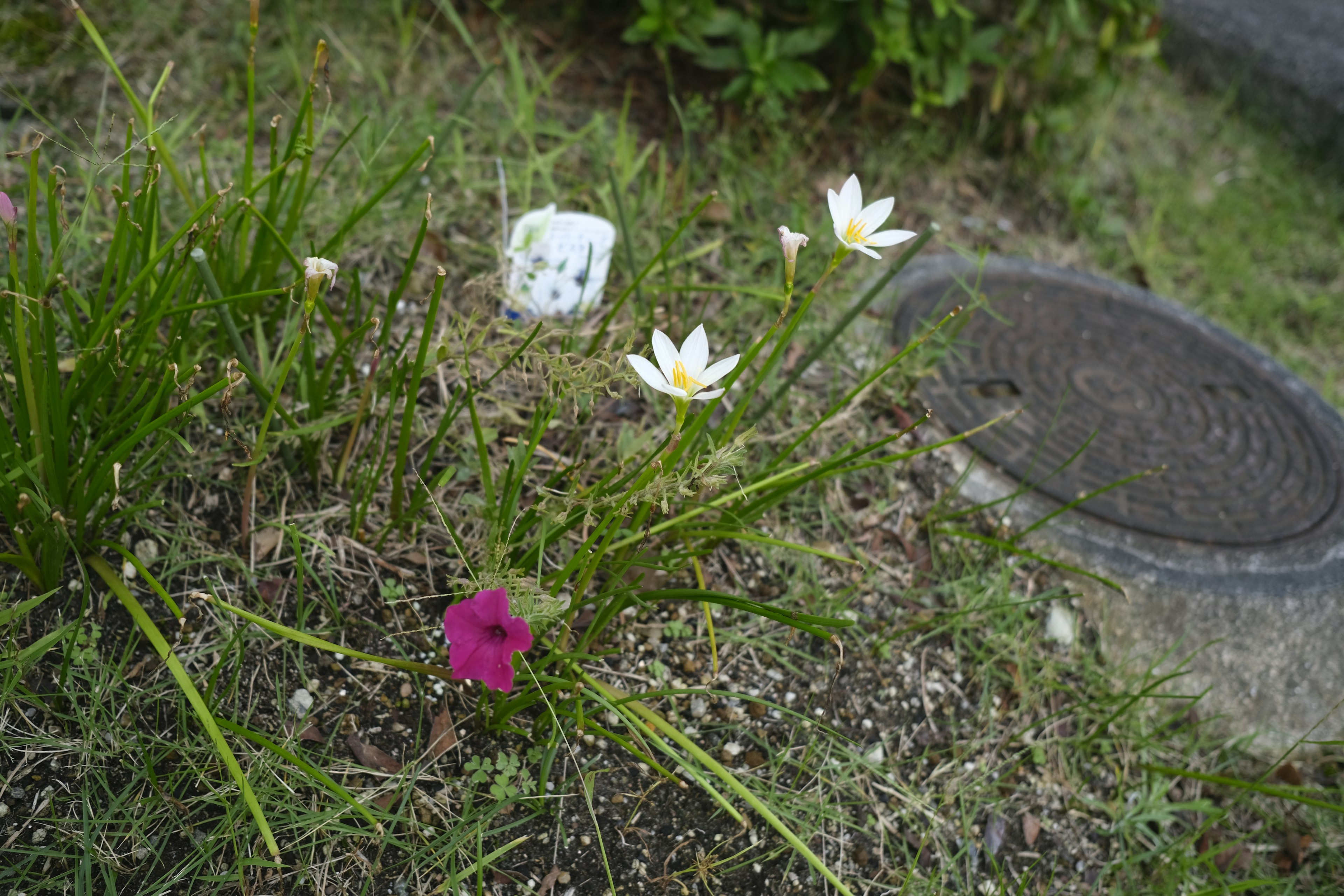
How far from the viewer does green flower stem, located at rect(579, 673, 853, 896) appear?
110 cm

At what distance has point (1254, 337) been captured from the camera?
296 cm

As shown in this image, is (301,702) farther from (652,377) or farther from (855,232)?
(855,232)

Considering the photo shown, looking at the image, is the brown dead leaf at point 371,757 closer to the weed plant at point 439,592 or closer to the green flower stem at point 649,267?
the weed plant at point 439,592

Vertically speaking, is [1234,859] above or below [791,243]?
below

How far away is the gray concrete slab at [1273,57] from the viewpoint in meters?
3.84

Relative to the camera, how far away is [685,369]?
103 centimetres

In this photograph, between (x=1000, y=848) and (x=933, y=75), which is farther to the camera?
(x=933, y=75)

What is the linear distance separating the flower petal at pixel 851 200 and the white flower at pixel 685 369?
22 centimetres

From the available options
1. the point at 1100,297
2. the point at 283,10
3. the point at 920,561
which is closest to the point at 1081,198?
the point at 1100,297

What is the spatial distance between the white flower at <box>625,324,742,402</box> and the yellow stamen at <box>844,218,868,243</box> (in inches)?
7.7

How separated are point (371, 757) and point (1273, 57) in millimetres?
4514

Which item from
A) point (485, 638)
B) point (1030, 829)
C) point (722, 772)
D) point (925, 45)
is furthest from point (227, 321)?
point (925, 45)

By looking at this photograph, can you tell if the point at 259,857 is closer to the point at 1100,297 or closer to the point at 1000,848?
the point at 1000,848

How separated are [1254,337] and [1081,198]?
700 mm
